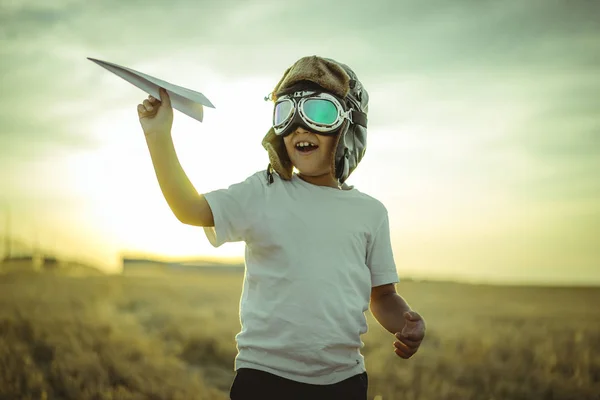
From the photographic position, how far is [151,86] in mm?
2598

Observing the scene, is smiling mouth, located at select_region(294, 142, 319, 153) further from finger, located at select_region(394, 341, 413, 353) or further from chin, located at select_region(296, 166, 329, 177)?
finger, located at select_region(394, 341, 413, 353)

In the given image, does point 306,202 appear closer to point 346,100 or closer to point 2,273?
point 346,100

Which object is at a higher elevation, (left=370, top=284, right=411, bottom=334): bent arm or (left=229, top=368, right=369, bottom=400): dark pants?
(left=370, top=284, right=411, bottom=334): bent arm

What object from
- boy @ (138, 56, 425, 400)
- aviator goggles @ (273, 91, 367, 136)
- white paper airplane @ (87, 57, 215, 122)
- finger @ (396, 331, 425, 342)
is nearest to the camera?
white paper airplane @ (87, 57, 215, 122)

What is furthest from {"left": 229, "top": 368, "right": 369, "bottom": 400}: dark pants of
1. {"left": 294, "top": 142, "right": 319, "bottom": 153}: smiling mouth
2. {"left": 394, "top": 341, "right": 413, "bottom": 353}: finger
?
{"left": 294, "top": 142, "right": 319, "bottom": 153}: smiling mouth

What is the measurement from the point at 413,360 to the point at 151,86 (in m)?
7.73

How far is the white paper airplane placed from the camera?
2.52m

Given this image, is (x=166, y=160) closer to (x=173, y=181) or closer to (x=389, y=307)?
(x=173, y=181)

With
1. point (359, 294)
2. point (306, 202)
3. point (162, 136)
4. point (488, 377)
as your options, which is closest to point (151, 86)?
point (162, 136)

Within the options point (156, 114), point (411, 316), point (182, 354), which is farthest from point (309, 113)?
point (182, 354)

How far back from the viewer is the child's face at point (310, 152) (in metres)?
3.07

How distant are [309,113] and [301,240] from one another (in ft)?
1.93

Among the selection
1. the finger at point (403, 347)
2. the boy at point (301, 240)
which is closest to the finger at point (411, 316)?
the boy at point (301, 240)

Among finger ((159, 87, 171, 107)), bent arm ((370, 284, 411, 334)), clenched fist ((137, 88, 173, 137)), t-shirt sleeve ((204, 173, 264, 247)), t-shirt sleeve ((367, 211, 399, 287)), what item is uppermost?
finger ((159, 87, 171, 107))
